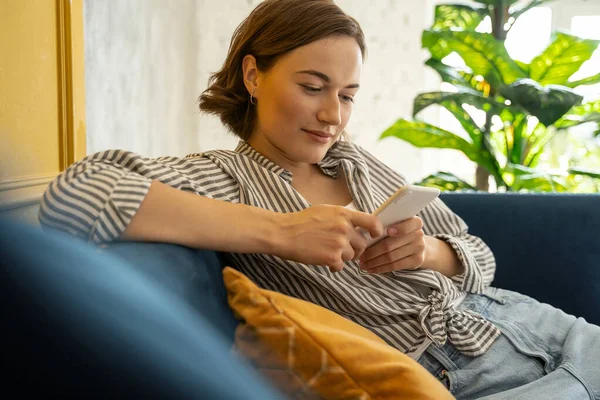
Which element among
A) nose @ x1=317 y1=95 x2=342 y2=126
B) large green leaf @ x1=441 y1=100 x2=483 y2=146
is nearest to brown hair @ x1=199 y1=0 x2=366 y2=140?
nose @ x1=317 y1=95 x2=342 y2=126

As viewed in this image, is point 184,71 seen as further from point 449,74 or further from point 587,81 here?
point 587,81

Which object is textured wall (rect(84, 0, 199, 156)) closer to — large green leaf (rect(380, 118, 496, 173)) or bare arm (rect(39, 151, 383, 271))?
large green leaf (rect(380, 118, 496, 173))

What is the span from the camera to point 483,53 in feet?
9.02

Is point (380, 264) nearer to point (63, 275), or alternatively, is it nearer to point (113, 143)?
point (63, 275)

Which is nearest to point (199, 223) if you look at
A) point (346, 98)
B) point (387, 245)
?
point (387, 245)

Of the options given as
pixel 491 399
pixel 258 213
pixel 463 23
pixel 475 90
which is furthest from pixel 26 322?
pixel 463 23

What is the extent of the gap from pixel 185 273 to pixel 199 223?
0.37 feet

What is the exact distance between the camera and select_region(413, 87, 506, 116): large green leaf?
9.04 feet

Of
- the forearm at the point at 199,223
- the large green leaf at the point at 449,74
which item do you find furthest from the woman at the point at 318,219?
the large green leaf at the point at 449,74

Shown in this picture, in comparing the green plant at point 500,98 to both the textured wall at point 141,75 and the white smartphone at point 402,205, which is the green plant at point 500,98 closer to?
the textured wall at point 141,75

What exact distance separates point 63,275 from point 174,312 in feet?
0.35

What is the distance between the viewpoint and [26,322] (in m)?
0.59

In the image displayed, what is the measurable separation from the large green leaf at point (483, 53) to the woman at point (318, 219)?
4.38 ft

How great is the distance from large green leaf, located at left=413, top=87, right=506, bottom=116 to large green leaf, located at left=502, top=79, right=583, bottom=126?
0.18 meters
